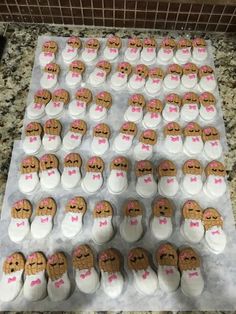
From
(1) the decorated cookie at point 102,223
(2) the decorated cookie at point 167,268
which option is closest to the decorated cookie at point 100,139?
(1) the decorated cookie at point 102,223

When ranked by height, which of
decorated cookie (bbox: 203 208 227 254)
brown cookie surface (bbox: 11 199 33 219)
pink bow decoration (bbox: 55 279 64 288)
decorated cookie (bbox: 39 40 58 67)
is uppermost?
decorated cookie (bbox: 39 40 58 67)

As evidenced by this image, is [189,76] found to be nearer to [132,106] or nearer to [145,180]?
[132,106]

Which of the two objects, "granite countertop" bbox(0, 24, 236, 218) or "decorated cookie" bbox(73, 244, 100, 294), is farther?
"granite countertop" bbox(0, 24, 236, 218)

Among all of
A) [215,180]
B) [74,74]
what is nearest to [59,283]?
[215,180]

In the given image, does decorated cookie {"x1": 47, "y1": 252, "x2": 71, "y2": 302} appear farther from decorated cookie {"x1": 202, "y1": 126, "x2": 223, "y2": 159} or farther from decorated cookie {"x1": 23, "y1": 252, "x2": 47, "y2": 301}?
decorated cookie {"x1": 202, "y1": 126, "x2": 223, "y2": 159}

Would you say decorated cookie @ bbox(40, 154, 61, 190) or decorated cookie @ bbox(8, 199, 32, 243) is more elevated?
decorated cookie @ bbox(40, 154, 61, 190)

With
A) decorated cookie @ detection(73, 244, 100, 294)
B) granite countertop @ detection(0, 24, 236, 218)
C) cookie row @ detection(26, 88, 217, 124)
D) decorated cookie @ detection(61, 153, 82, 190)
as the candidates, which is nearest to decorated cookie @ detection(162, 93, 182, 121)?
cookie row @ detection(26, 88, 217, 124)

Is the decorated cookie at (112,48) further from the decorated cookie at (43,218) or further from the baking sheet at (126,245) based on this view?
the decorated cookie at (43,218)
